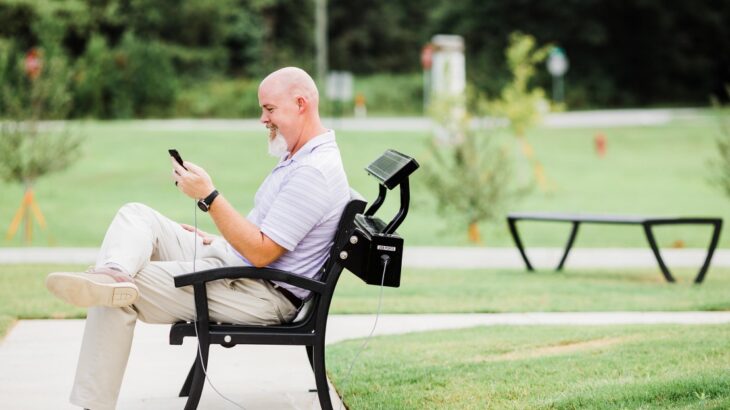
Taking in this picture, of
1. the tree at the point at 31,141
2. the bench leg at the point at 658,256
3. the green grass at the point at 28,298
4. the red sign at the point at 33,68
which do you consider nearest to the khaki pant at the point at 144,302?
the green grass at the point at 28,298

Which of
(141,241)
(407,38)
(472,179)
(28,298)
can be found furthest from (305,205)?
(407,38)

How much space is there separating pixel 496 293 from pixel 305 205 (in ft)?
14.7

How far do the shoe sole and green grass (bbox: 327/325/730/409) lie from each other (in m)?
1.32

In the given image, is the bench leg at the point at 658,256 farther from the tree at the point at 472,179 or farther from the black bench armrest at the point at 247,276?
the black bench armrest at the point at 247,276

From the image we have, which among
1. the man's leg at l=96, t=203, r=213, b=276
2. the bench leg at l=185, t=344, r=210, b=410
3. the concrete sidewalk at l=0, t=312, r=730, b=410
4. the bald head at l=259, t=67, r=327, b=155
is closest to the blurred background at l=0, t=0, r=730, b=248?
the concrete sidewalk at l=0, t=312, r=730, b=410

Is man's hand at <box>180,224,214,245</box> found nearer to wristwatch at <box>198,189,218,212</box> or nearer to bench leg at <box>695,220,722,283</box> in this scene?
wristwatch at <box>198,189,218,212</box>

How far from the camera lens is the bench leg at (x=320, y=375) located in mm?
4675

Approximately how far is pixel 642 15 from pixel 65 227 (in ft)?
148

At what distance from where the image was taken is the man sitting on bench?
4.39m

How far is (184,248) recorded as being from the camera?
5.10 meters

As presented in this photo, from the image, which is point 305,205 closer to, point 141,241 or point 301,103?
point 301,103

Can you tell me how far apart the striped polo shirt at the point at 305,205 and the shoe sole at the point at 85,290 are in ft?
2.05

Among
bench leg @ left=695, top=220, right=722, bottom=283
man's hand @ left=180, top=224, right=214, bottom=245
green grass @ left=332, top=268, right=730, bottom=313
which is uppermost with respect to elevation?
man's hand @ left=180, top=224, right=214, bottom=245

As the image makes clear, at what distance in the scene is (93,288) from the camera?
13.9 feet
